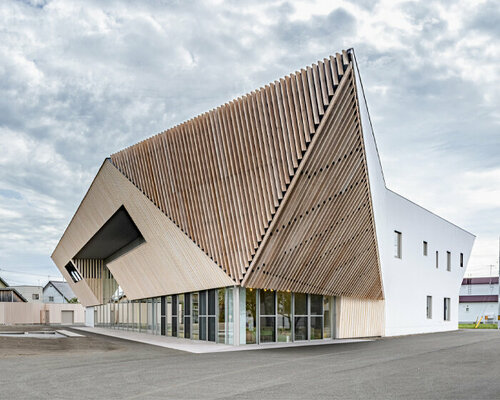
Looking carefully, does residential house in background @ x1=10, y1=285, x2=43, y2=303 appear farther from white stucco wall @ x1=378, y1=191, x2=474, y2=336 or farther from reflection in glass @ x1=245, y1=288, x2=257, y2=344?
reflection in glass @ x1=245, y1=288, x2=257, y2=344

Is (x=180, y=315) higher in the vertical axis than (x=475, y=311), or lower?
higher

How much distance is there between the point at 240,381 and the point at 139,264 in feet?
58.6

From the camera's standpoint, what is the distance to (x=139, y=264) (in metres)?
27.5

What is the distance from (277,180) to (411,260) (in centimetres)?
1502

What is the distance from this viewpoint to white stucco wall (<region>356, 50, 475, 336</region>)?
2430 cm

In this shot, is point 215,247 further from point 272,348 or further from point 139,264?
point 139,264

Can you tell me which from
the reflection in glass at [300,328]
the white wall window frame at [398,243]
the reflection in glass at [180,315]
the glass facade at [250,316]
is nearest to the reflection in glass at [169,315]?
the glass facade at [250,316]

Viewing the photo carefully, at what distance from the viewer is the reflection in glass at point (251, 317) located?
19359 millimetres

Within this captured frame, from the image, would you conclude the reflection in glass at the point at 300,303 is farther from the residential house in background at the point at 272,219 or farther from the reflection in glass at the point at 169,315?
the reflection in glass at the point at 169,315

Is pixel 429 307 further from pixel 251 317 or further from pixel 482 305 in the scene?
pixel 482 305

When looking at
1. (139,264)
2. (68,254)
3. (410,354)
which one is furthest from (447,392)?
(68,254)

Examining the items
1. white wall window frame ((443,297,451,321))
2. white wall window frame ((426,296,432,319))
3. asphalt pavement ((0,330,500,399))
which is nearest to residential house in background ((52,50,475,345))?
white wall window frame ((426,296,432,319))

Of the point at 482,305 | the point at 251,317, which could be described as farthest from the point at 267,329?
the point at 482,305

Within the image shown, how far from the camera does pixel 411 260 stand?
95.4 feet
